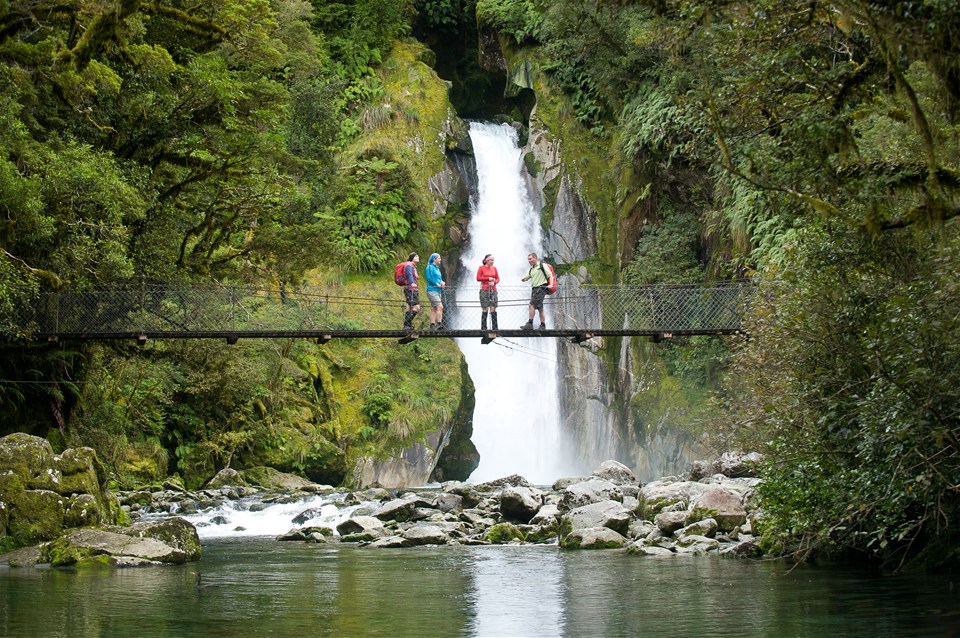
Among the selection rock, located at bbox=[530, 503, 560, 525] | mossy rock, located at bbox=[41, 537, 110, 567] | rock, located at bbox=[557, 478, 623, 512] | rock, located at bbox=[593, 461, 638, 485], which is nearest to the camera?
mossy rock, located at bbox=[41, 537, 110, 567]

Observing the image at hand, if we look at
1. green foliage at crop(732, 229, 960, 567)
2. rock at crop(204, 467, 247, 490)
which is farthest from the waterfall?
green foliage at crop(732, 229, 960, 567)

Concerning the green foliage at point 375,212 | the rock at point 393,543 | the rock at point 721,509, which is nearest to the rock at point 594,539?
the rock at point 721,509

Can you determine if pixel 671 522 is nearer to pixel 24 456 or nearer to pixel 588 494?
pixel 588 494

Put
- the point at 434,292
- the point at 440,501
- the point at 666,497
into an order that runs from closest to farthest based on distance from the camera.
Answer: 1. the point at 666,497
2. the point at 434,292
3. the point at 440,501

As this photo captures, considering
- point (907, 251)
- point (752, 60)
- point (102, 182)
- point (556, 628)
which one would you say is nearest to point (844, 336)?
point (907, 251)

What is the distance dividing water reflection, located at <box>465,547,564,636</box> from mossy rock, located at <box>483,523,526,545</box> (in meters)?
1.27

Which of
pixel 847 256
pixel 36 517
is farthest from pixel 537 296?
pixel 847 256

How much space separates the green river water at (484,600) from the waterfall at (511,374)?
17.9 m

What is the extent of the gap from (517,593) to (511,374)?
2166 cm

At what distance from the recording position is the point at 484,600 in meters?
8.11

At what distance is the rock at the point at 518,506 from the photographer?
15.7 meters

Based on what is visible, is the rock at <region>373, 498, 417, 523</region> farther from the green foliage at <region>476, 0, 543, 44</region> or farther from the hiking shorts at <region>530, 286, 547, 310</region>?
the green foliage at <region>476, 0, 543, 44</region>

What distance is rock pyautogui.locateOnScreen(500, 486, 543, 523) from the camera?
15.7 meters

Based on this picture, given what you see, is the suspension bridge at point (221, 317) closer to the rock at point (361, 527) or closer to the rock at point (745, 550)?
the rock at point (361, 527)
